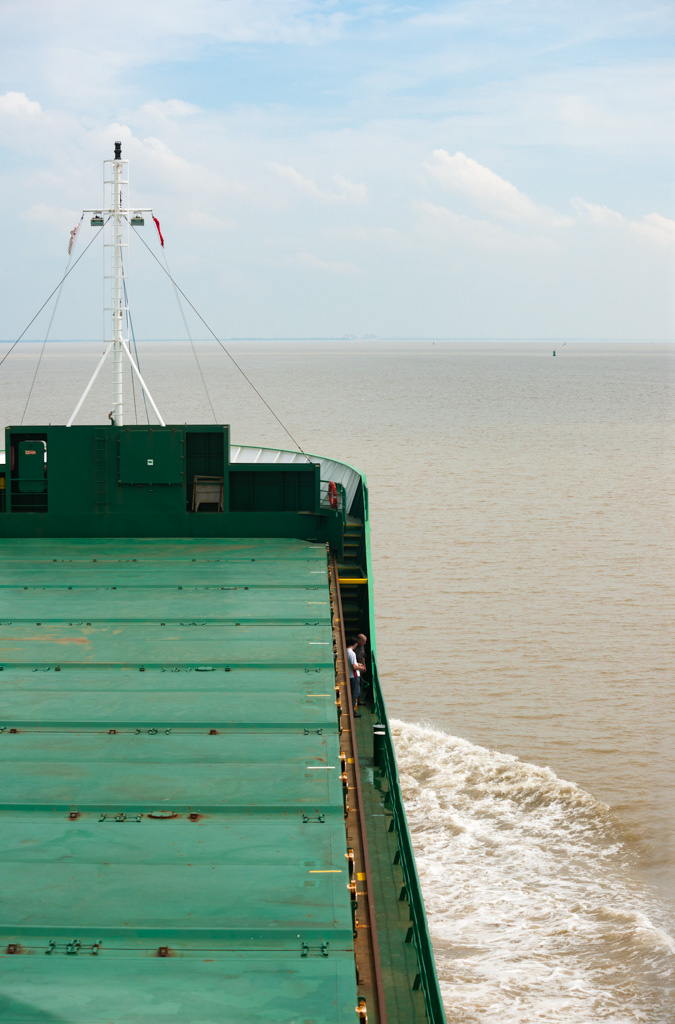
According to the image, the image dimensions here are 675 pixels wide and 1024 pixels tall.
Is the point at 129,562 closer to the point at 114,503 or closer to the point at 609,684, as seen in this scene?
the point at 114,503

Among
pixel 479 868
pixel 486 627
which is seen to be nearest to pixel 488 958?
pixel 479 868

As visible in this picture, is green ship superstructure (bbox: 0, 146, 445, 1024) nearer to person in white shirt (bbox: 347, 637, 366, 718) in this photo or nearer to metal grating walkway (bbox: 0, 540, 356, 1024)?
metal grating walkway (bbox: 0, 540, 356, 1024)

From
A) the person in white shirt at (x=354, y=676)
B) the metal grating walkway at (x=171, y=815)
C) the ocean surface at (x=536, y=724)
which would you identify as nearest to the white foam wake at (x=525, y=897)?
the ocean surface at (x=536, y=724)

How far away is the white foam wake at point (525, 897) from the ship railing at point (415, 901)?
135 inches

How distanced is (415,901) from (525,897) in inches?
286

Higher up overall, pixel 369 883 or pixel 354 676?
pixel 369 883

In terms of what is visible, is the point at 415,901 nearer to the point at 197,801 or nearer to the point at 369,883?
the point at 369,883

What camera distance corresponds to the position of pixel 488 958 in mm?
12672

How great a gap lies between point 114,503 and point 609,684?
11.9m

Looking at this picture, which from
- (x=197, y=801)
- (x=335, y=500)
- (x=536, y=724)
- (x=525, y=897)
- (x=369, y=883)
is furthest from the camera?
(x=536, y=724)

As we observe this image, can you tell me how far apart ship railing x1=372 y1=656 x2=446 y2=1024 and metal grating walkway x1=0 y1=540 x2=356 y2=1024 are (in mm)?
919

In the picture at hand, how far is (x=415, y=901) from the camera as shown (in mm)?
7656

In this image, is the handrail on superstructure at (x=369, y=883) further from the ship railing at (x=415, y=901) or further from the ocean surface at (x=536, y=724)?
the ocean surface at (x=536, y=724)

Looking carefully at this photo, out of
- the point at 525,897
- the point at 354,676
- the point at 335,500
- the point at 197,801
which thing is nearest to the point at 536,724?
the point at 525,897
